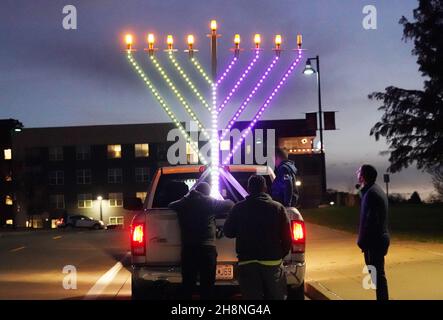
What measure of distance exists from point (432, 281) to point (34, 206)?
68007 millimetres

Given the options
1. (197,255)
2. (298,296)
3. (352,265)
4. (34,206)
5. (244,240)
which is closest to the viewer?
(244,240)

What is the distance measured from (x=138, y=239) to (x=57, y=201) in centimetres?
7031

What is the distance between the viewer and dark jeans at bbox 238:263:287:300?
642 centimetres

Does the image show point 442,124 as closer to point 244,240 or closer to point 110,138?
point 244,240

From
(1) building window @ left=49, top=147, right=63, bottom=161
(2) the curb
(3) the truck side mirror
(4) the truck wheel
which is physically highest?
(1) building window @ left=49, top=147, right=63, bottom=161

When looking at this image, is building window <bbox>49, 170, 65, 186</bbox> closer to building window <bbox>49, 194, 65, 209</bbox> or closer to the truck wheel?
building window <bbox>49, 194, 65, 209</bbox>

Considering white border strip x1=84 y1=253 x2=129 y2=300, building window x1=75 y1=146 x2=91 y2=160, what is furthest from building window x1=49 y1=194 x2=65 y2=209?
white border strip x1=84 y1=253 x2=129 y2=300

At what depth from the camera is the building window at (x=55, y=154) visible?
252 ft

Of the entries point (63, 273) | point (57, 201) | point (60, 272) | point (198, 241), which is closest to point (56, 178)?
point (57, 201)

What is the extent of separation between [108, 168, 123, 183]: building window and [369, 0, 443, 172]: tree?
42064 mm

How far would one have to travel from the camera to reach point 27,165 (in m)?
76.6

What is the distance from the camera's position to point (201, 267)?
7.28m

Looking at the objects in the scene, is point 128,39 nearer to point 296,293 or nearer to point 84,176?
point 296,293
